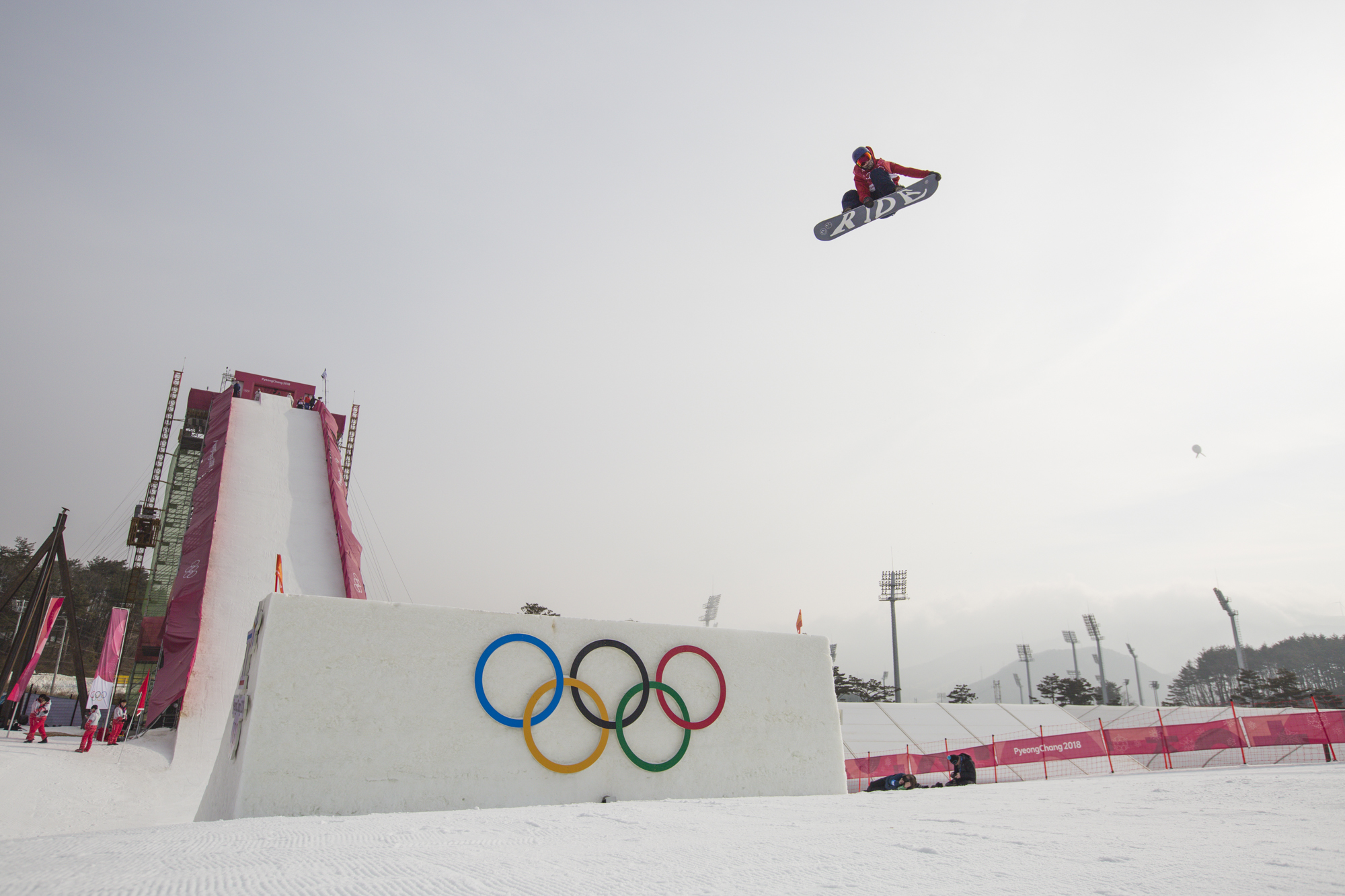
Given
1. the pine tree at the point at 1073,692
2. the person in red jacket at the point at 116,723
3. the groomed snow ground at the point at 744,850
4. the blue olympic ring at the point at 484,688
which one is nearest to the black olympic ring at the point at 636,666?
the blue olympic ring at the point at 484,688

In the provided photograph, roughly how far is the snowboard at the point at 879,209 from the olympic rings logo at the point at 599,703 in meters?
5.78

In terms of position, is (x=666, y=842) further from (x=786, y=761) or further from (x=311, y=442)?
(x=311, y=442)

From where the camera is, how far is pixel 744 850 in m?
4.07

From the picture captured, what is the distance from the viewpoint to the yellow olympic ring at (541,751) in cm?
779

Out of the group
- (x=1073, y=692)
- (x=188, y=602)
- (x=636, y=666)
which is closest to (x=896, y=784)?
(x=636, y=666)

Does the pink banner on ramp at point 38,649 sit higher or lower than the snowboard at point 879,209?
lower

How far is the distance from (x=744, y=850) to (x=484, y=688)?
4.43 metres

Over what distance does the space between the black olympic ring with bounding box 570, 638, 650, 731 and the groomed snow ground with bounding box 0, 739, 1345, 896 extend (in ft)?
4.71

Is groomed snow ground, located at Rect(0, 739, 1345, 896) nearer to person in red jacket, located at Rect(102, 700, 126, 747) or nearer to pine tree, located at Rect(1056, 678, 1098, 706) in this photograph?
person in red jacket, located at Rect(102, 700, 126, 747)

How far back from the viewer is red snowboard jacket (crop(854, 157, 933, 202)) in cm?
838

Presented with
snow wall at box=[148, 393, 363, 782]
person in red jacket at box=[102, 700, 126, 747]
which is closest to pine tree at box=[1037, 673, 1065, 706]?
snow wall at box=[148, 393, 363, 782]

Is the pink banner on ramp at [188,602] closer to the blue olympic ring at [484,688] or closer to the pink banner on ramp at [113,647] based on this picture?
the pink banner on ramp at [113,647]

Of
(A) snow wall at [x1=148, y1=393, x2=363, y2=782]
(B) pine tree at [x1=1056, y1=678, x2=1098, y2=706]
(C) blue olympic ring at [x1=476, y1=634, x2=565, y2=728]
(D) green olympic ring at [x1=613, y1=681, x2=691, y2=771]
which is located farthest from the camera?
(B) pine tree at [x1=1056, y1=678, x2=1098, y2=706]

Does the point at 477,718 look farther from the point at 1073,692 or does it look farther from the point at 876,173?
the point at 1073,692
